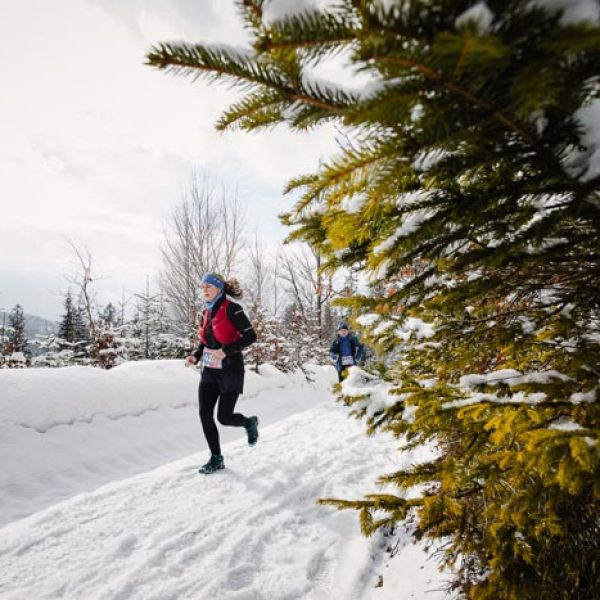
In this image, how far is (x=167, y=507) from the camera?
328 centimetres

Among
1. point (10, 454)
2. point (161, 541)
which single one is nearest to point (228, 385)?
point (161, 541)

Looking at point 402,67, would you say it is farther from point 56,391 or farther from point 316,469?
point 56,391

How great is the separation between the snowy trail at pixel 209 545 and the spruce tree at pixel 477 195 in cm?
97

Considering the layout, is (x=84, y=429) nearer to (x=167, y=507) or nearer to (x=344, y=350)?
(x=167, y=507)

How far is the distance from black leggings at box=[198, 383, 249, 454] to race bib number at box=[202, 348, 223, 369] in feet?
0.73

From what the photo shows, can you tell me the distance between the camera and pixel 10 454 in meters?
4.28

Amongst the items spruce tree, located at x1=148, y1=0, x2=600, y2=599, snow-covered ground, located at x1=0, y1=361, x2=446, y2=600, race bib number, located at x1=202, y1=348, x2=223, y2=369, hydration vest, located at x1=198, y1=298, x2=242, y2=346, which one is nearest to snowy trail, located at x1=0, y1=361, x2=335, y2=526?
snow-covered ground, located at x1=0, y1=361, x2=446, y2=600

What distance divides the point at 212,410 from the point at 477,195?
3807mm

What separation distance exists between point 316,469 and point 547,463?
3.72 meters

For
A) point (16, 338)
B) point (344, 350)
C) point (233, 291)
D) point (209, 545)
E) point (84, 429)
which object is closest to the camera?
point (209, 545)

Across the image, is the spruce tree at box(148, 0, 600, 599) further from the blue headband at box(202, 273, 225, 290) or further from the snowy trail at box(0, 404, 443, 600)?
the blue headband at box(202, 273, 225, 290)

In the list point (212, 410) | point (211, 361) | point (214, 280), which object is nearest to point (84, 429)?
point (212, 410)

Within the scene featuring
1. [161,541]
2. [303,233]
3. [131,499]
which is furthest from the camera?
[131,499]

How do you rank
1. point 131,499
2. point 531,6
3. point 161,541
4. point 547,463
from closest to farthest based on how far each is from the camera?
1. point 531,6
2. point 547,463
3. point 161,541
4. point 131,499
